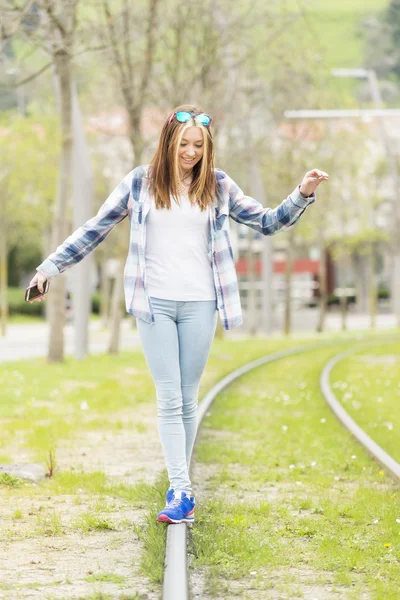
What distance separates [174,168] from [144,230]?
0.32 meters

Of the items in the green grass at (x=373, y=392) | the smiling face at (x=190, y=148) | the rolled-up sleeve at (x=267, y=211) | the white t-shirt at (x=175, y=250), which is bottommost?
the green grass at (x=373, y=392)

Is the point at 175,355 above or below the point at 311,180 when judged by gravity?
below

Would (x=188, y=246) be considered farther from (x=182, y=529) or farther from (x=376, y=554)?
(x=376, y=554)

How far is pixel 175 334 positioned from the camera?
217 inches

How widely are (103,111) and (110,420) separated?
1929cm

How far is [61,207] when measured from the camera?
736 inches

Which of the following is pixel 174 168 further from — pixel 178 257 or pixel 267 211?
pixel 267 211

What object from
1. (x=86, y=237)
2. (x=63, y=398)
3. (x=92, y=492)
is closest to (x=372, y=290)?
(x=63, y=398)

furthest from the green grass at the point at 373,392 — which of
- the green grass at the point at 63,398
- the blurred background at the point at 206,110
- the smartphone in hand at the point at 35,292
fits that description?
the blurred background at the point at 206,110

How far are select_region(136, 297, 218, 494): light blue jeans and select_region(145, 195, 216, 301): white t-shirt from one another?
65mm

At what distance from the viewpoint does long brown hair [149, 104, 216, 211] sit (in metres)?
5.38

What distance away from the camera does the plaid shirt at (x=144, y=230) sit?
5.44 meters

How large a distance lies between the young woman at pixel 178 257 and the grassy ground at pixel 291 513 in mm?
486

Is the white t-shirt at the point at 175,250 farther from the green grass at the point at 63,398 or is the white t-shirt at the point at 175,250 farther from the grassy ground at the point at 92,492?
the green grass at the point at 63,398
